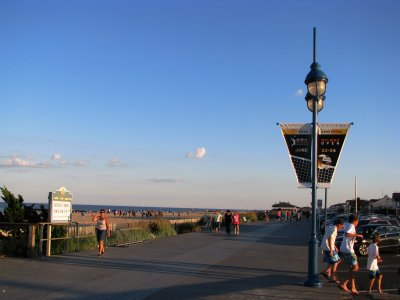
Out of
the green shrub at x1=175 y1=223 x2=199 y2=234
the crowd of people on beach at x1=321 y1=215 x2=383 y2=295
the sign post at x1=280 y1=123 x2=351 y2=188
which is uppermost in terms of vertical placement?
the sign post at x1=280 y1=123 x2=351 y2=188

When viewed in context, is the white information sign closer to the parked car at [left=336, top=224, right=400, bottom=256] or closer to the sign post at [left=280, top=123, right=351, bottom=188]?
the sign post at [left=280, top=123, right=351, bottom=188]

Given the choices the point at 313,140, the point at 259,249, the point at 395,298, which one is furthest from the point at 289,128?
the point at 259,249

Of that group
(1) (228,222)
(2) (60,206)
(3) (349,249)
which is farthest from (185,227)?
(3) (349,249)

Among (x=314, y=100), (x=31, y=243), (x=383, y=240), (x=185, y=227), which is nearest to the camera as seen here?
(x=314, y=100)

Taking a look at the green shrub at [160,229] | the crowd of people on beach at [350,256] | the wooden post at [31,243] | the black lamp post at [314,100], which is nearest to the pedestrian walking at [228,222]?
the green shrub at [160,229]

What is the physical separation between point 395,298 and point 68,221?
10.4m

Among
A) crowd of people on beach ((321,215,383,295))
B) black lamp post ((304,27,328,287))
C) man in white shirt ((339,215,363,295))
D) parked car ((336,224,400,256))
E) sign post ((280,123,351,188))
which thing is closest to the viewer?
crowd of people on beach ((321,215,383,295))

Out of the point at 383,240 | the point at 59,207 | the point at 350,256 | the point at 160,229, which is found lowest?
the point at 160,229

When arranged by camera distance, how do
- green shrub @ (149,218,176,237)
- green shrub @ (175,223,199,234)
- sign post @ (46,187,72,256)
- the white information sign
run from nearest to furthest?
1. sign post @ (46,187,72,256)
2. the white information sign
3. green shrub @ (149,218,176,237)
4. green shrub @ (175,223,199,234)

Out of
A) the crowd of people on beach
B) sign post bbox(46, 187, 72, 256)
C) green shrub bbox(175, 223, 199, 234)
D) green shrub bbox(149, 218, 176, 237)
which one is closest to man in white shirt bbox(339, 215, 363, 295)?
the crowd of people on beach

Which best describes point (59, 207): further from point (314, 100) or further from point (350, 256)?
point (350, 256)

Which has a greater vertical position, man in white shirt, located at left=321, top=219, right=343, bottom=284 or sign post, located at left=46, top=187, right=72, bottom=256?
sign post, located at left=46, top=187, right=72, bottom=256

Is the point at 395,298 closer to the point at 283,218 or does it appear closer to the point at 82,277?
the point at 82,277

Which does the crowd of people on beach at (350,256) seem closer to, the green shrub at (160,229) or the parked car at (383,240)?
the parked car at (383,240)
